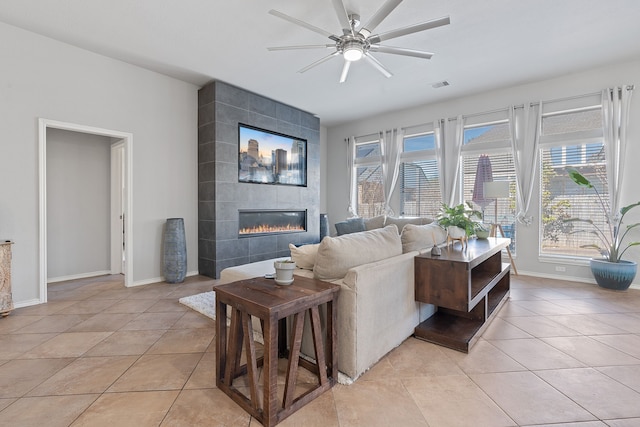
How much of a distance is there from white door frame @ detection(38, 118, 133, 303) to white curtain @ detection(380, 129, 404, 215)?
4.48 metres

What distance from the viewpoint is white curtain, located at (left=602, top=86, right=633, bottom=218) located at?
385cm

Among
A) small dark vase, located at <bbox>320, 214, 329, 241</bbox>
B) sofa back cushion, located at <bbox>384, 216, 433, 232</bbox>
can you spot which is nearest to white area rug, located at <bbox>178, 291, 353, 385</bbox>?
sofa back cushion, located at <bbox>384, 216, 433, 232</bbox>

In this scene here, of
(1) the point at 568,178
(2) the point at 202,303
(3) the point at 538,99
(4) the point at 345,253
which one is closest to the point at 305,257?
(4) the point at 345,253

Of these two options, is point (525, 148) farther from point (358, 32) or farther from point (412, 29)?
point (358, 32)

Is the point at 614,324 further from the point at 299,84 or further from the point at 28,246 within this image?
the point at 28,246

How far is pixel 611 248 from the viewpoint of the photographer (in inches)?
151

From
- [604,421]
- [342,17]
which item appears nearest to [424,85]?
[342,17]

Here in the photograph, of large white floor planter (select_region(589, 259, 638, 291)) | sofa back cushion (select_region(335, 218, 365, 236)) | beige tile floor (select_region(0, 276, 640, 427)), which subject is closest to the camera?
beige tile floor (select_region(0, 276, 640, 427))

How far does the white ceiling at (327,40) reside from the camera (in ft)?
8.94

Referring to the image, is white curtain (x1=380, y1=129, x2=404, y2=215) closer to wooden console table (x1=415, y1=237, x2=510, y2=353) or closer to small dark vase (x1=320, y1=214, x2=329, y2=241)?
small dark vase (x1=320, y1=214, x2=329, y2=241)

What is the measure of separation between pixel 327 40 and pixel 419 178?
10.9 feet

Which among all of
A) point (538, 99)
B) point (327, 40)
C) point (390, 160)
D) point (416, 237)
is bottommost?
point (416, 237)

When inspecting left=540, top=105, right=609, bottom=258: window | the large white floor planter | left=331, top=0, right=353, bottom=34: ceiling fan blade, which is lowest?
the large white floor planter

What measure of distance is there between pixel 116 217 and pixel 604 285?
7.03m
